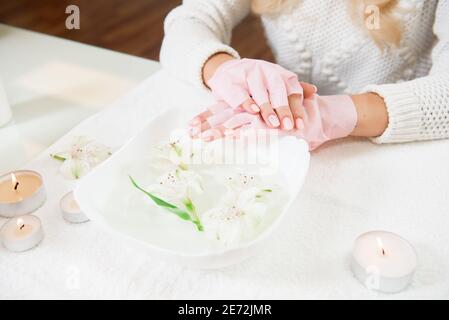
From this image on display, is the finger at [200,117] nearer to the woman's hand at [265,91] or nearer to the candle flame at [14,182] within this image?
the woman's hand at [265,91]

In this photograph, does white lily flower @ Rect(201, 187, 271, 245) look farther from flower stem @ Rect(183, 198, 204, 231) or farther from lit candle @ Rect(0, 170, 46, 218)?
lit candle @ Rect(0, 170, 46, 218)

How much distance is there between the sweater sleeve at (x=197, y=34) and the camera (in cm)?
78

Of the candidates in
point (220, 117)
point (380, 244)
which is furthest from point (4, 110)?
point (380, 244)

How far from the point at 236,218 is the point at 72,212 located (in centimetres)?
19

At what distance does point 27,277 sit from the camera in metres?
0.49

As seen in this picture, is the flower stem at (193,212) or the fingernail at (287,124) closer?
the flower stem at (193,212)

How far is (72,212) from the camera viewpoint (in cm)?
54

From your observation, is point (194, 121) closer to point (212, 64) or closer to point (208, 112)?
point (208, 112)

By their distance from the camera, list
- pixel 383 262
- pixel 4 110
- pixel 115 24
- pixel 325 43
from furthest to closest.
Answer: pixel 115 24
pixel 325 43
pixel 4 110
pixel 383 262

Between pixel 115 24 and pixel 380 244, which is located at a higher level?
pixel 380 244

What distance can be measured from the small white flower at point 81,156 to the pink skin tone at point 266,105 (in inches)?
4.9

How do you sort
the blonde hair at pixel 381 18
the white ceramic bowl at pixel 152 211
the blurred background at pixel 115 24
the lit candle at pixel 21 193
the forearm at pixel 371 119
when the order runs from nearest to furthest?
1. the white ceramic bowl at pixel 152 211
2. the lit candle at pixel 21 193
3. the forearm at pixel 371 119
4. the blonde hair at pixel 381 18
5. the blurred background at pixel 115 24

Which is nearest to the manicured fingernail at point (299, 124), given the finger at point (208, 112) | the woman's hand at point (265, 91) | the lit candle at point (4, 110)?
the woman's hand at point (265, 91)
